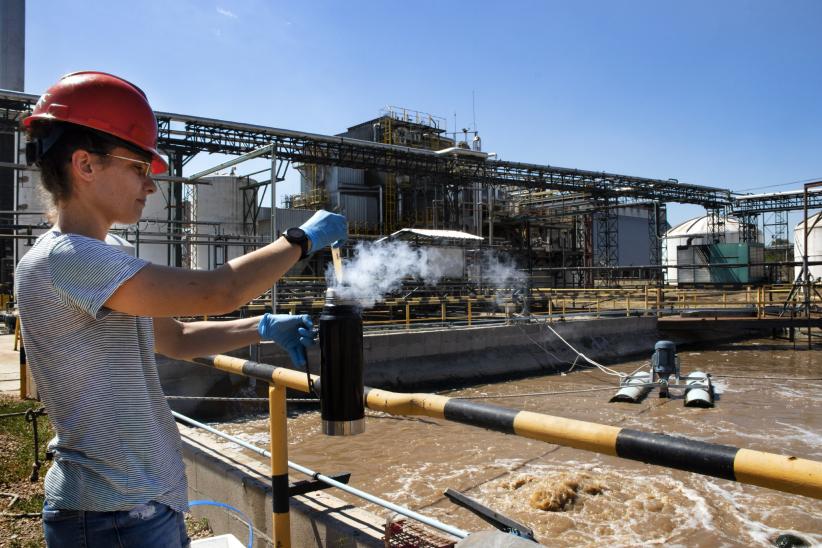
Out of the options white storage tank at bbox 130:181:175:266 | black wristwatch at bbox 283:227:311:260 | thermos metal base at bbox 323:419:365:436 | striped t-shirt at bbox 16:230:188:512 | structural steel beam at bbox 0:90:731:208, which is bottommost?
thermos metal base at bbox 323:419:365:436

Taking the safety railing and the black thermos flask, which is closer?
the safety railing

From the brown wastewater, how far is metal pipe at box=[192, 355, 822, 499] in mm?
4139

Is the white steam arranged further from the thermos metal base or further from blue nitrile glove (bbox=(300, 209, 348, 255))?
blue nitrile glove (bbox=(300, 209, 348, 255))

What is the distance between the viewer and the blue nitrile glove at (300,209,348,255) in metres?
1.72

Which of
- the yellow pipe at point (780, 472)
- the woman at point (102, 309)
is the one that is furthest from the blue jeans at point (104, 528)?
the yellow pipe at point (780, 472)

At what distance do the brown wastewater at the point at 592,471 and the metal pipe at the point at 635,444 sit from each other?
414cm

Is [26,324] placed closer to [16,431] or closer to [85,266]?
[85,266]

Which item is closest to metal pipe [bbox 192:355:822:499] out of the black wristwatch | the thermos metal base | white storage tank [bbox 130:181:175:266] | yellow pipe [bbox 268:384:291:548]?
the thermos metal base

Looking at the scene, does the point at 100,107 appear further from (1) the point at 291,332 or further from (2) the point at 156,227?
(2) the point at 156,227

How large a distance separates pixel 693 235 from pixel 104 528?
4059cm

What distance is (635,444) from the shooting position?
153 cm

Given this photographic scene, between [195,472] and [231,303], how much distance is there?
2.69 m

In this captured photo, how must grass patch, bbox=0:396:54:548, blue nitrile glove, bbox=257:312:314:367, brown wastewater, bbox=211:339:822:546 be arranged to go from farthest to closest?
brown wastewater, bbox=211:339:822:546 < grass patch, bbox=0:396:54:548 < blue nitrile glove, bbox=257:312:314:367

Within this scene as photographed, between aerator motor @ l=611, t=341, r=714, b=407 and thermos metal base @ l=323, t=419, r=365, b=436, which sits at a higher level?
thermos metal base @ l=323, t=419, r=365, b=436
